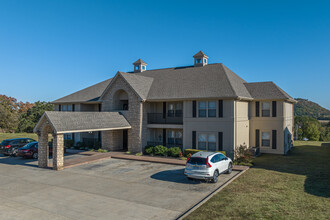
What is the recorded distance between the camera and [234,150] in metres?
21.5

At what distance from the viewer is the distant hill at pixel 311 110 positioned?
10826 cm

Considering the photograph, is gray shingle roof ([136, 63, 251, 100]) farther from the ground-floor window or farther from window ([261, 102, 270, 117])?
the ground-floor window

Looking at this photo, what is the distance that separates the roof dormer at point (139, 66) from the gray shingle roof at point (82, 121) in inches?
392

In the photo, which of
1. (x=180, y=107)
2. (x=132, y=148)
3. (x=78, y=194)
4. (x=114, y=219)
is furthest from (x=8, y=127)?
(x=114, y=219)

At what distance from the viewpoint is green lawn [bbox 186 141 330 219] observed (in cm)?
1000

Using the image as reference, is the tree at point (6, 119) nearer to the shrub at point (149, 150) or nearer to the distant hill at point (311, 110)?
the shrub at point (149, 150)

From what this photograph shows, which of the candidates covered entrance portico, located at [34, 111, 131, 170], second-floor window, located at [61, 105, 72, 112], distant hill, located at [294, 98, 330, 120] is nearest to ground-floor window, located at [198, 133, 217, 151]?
covered entrance portico, located at [34, 111, 131, 170]

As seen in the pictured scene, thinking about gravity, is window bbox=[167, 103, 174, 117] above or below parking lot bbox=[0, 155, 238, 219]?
above

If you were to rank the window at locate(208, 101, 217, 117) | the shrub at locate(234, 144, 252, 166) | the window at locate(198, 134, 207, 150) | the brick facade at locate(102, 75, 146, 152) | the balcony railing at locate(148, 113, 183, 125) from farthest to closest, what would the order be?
the balcony railing at locate(148, 113, 183, 125) < the brick facade at locate(102, 75, 146, 152) < the window at locate(198, 134, 207, 150) < the window at locate(208, 101, 217, 117) < the shrub at locate(234, 144, 252, 166)

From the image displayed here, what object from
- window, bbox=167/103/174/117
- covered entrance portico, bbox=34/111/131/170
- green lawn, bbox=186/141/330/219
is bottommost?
green lawn, bbox=186/141/330/219

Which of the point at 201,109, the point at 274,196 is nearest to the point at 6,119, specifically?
the point at 201,109

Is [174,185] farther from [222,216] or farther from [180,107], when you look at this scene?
[180,107]

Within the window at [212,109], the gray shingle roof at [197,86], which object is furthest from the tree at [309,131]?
the window at [212,109]

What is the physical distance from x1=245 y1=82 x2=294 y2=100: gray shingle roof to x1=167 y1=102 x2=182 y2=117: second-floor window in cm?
747
